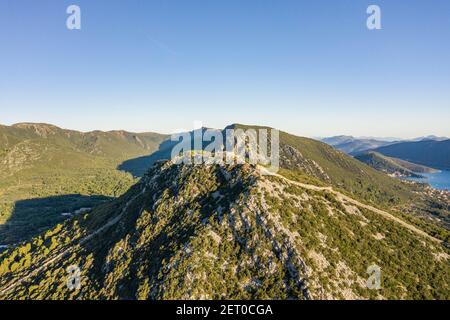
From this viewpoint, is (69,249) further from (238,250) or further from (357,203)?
(357,203)

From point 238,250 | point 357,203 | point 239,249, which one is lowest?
point 238,250

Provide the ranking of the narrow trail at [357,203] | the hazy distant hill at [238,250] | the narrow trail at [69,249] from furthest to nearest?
the narrow trail at [69,249] → the narrow trail at [357,203] → the hazy distant hill at [238,250]

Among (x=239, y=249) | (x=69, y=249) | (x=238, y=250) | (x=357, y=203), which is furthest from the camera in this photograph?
(x=69, y=249)

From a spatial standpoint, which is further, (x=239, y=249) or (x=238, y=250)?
(x=239, y=249)

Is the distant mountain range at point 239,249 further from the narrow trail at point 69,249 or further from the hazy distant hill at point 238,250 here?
the narrow trail at point 69,249

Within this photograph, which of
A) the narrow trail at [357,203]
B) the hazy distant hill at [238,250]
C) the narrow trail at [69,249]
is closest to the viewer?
the hazy distant hill at [238,250]

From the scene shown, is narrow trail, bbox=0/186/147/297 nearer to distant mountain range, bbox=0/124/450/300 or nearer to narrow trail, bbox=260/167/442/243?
distant mountain range, bbox=0/124/450/300

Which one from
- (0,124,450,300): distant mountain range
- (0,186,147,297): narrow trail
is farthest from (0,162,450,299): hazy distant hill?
(0,186,147,297): narrow trail

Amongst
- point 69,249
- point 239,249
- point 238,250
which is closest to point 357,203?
point 239,249

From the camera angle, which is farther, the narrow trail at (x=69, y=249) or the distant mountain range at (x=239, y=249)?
the narrow trail at (x=69, y=249)

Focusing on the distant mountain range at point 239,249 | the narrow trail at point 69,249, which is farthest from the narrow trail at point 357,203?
the narrow trail at point 69,249
